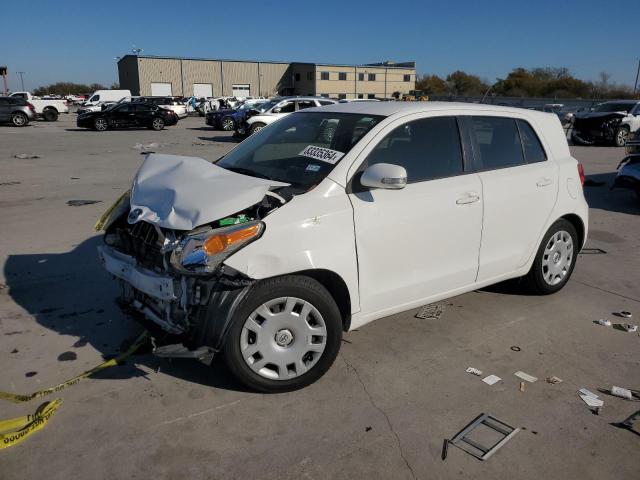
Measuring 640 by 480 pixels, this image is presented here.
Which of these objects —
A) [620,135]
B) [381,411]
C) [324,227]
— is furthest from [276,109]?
[381,411]

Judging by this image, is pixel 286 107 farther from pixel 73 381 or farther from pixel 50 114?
pixel 50 114

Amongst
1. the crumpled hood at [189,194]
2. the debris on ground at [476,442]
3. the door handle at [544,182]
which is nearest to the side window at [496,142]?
the door handle at [544,182]

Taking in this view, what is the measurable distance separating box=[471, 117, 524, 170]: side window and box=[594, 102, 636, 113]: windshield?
19284 mm

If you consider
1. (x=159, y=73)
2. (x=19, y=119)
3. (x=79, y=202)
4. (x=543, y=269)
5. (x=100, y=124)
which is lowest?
(x=79, y=202)

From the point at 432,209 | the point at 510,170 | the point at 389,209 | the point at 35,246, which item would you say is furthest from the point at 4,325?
the point at 510,170

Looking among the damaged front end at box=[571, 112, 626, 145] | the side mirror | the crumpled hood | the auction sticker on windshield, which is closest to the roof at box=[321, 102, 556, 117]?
the auction sticker on windshield

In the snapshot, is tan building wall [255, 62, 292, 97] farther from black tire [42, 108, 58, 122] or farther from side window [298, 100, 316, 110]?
side window [298, 100, 316, 110]

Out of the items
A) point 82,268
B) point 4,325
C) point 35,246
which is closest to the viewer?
point 4,325

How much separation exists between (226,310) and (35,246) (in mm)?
4394

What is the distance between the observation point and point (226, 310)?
9.72 feet

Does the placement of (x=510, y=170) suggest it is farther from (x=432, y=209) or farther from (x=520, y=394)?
(x=520, y=394)

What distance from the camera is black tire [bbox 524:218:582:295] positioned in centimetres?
467

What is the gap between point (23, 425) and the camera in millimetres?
2936

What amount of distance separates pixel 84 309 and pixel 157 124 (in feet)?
83.5
